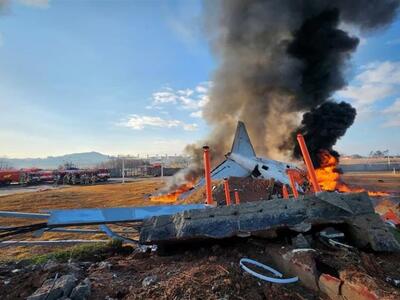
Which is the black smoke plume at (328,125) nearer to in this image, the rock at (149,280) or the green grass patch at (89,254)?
the green grass patch at (89,254)

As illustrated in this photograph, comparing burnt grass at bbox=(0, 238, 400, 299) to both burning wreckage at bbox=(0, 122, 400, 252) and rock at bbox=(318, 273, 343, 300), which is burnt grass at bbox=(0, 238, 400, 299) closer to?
rock at bbox=(318, 273, 343, 300)

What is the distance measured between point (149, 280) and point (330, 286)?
203cm

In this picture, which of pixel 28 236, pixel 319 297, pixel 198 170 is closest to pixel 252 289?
pixel 319 297

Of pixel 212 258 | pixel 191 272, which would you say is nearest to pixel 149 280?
pixel 191 272

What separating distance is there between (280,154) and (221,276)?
24409mm

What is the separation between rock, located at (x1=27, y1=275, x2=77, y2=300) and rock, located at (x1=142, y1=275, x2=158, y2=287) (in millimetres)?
819

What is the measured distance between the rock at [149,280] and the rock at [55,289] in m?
0.82

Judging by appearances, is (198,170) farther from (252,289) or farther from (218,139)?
(252,289)

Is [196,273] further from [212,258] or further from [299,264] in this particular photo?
[299,264]

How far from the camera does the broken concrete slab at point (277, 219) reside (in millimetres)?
3814

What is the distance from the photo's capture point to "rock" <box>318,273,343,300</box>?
2.74 metres

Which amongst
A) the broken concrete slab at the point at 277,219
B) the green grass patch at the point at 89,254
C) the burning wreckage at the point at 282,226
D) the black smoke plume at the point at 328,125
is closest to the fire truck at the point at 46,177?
the black smoke plume at the point at 328,125

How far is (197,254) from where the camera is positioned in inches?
158

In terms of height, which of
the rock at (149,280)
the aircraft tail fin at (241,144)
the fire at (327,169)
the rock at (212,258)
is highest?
the aircraft tail fin at (241,144)
